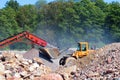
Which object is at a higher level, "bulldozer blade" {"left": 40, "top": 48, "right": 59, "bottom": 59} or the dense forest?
the dense forest

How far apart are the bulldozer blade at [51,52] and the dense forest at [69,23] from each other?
26054 mm

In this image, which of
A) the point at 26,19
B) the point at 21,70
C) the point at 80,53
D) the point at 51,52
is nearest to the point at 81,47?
the point at 80,53

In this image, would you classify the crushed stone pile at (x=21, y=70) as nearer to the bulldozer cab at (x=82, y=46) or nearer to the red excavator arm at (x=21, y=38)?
the bulldozer cab at (x=82, y=46)

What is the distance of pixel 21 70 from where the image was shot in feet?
61.6

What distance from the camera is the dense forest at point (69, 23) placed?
177 ft

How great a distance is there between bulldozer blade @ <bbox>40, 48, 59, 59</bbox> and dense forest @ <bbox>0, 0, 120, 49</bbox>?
85.5 feet

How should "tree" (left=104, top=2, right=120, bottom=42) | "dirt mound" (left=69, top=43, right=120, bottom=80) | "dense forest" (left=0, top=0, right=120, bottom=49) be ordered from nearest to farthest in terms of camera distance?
"dirt mound" (left=69, top=43, right=120, bottom=80)
"tree" (left=104, top=2, right=120, bottom=42)
"dense forest" (left=0, top=0, right=120, bottom=49)

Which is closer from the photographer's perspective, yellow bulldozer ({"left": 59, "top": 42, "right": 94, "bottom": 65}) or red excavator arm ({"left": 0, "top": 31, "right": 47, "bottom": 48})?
yellow bulldozer ({"left": 59, "top": 42, "right": 94, "bottom": 65})

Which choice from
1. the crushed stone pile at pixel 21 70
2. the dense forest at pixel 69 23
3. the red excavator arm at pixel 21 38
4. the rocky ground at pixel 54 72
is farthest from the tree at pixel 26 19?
the rocky ground at pixel 54 72

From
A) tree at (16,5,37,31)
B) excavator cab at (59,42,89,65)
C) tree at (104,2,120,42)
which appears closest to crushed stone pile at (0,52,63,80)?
excavator cab at (59,42,89,65)

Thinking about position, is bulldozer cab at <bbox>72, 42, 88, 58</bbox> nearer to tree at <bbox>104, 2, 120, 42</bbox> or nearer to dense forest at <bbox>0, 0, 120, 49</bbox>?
dense forest at <bbox>0, 0, 120, 49</bbox>

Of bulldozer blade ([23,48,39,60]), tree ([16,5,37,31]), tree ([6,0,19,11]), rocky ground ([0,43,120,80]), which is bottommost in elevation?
rocky ground ([0,43,120,80])

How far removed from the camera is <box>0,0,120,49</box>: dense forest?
177 ft

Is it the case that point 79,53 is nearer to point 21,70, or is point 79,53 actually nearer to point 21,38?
point 21,38
